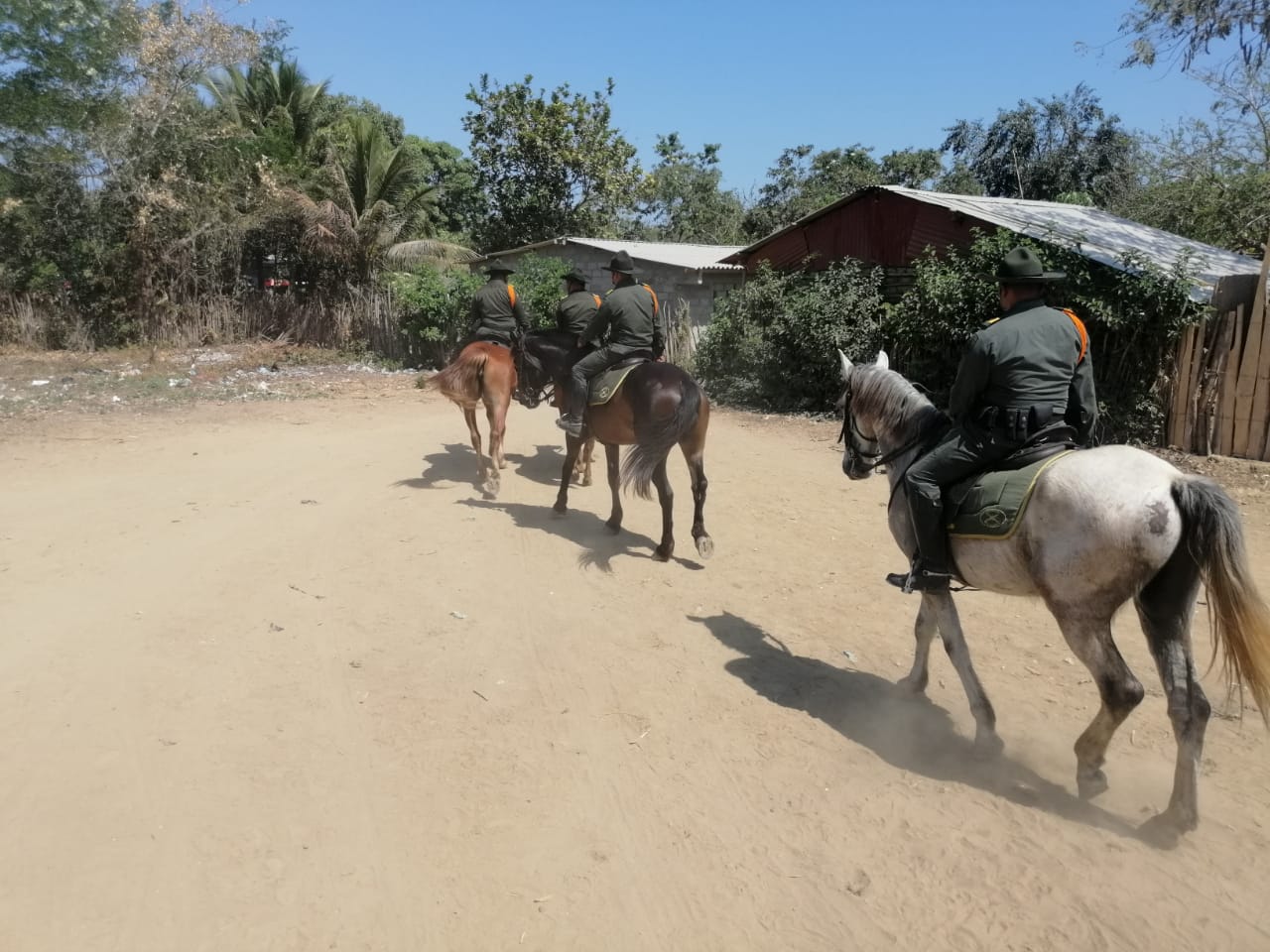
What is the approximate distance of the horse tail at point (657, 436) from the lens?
263 inches

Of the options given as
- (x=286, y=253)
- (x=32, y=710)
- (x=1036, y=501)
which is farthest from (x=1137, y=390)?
(x=286, y=253)

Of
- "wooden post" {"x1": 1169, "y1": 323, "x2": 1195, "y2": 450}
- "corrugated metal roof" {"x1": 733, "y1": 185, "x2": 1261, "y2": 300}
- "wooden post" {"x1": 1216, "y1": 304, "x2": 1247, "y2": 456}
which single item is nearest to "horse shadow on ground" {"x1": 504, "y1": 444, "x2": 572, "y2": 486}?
"corrugated metal roof" {"x1": 733, "y1": 185, "x2": 1261, "y2": 300}

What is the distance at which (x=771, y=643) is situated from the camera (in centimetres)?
558

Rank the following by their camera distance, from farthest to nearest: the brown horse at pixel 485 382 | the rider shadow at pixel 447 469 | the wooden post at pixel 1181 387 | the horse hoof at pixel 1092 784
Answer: the wooden post at pixel 1181 387
the rider shadow at pixel 447 469
the brown horse at pixel 485 382
the horse hoof at pixel 1092 784

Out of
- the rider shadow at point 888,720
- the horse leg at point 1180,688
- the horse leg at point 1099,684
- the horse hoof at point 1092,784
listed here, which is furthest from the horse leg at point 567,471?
the horse leg at point 1180,688

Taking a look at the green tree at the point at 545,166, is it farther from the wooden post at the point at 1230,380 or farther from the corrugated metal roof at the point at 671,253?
the wooden post at the point at 1230,380

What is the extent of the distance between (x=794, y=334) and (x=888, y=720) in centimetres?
1084

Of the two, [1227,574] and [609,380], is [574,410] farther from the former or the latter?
[1227,574]

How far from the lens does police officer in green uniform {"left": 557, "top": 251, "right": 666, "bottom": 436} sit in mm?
7641

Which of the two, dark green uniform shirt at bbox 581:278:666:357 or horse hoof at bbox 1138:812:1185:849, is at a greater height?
dark green uniform shirt at bbox 581:278:666:357

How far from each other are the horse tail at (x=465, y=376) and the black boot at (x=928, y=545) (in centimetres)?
606

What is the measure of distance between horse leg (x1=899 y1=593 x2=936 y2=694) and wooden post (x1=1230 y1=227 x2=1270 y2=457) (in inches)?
322

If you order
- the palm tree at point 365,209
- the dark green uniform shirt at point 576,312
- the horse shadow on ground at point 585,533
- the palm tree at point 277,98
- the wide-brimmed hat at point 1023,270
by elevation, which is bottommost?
the horse shadow on ground at point 585,533

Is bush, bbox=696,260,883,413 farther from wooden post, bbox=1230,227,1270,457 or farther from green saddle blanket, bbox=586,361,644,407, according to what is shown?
green saddle blanket, bbox=586,361,644,407
